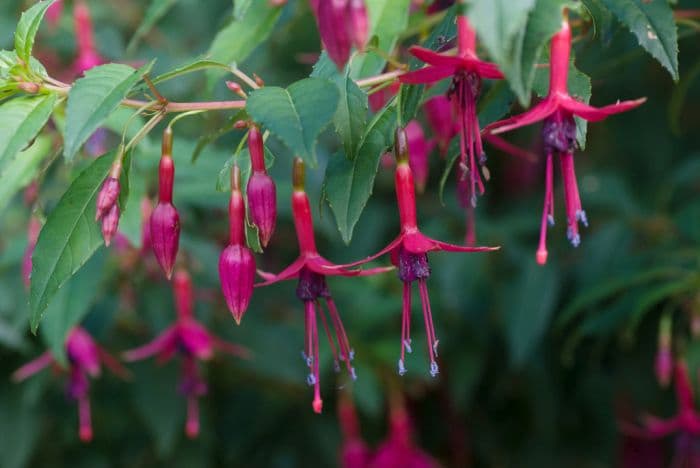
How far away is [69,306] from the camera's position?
3.88ft

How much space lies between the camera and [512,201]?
1.83 m

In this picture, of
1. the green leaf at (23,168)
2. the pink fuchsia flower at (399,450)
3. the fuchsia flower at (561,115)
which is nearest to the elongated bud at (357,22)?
the fuchsia flower at (561,115)

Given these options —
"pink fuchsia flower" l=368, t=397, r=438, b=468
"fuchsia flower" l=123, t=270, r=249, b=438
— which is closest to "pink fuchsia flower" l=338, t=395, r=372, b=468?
"pink fuchsia flower" l=368, t=397, r=438, b=468

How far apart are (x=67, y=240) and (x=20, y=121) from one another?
0.09 metres

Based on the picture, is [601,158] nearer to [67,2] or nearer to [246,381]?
[246,381]

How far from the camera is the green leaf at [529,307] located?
1.30 m

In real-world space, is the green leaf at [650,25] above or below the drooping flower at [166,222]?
above

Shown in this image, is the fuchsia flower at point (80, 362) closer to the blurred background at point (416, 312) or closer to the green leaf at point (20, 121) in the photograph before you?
the blurred background at point (416, 312)

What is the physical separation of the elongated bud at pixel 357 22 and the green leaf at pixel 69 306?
27.8 inches

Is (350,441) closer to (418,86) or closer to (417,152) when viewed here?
(417,152)

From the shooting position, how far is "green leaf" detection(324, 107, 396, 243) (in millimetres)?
679

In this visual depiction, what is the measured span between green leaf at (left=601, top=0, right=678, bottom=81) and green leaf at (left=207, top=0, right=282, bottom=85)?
0.35 meters

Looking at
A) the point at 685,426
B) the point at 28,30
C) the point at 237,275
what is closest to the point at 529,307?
the point at 685,426

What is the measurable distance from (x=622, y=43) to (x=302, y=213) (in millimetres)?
710
